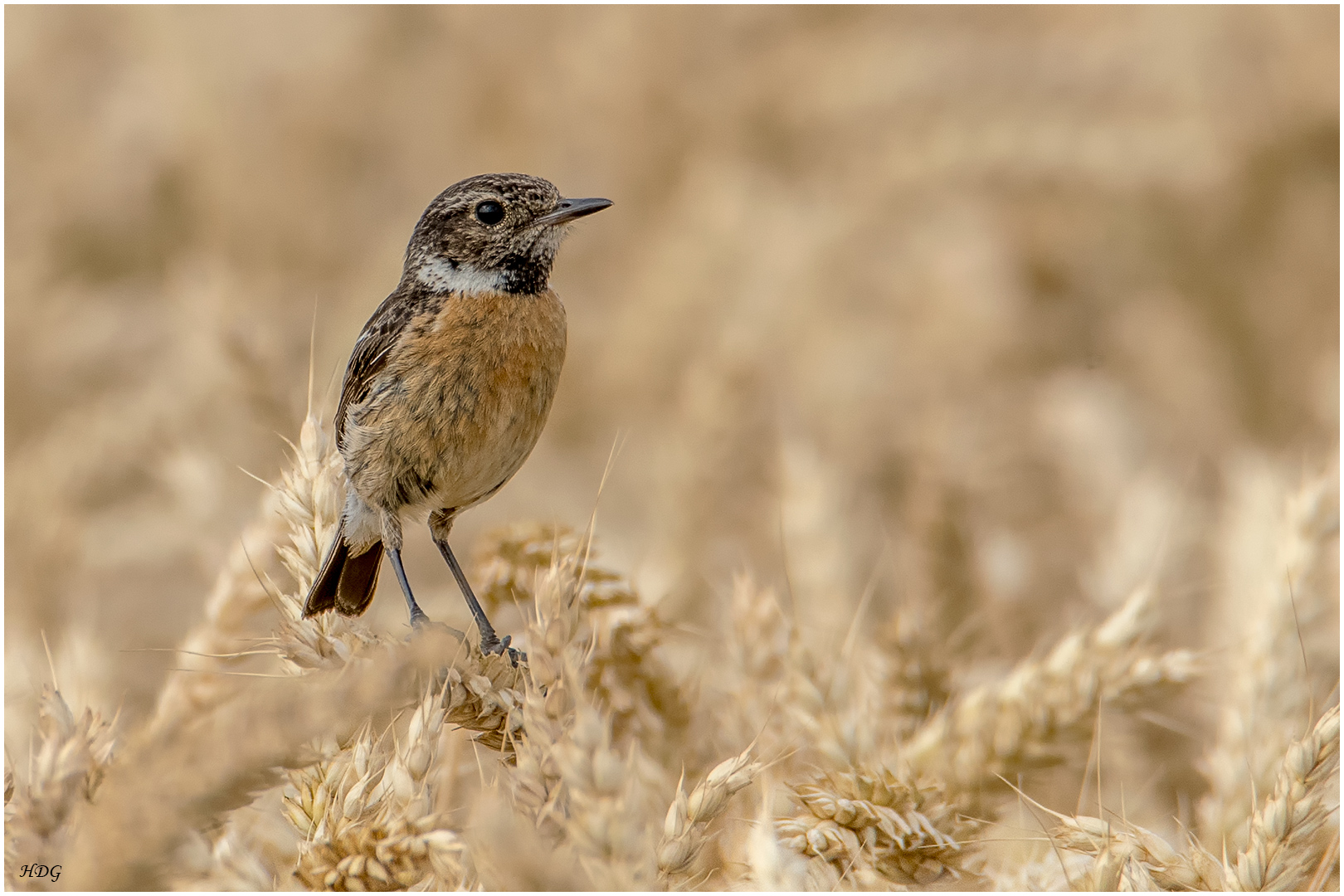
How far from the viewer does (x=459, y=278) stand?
3.47m

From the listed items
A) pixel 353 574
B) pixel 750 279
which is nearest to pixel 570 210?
pixel 353 574

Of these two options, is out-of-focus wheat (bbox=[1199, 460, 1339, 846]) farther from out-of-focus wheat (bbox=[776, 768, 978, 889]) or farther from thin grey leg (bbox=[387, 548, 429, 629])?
thin grey leg (bbox=[387, 548, 429, 629])

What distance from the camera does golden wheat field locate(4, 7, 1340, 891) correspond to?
2.17 meters

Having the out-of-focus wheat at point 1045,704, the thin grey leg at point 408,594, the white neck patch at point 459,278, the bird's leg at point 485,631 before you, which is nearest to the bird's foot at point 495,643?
the bird's leg at point 485,631

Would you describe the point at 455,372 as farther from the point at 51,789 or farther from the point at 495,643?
the point at 51,789

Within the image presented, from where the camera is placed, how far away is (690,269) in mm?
5734

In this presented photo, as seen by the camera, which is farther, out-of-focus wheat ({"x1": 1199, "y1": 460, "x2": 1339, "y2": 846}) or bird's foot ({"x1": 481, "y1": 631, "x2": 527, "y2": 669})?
bird's foot ({"x1": 481, "y1": 631, "x2": 527, "y2": 669})

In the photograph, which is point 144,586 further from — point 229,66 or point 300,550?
point 229,66

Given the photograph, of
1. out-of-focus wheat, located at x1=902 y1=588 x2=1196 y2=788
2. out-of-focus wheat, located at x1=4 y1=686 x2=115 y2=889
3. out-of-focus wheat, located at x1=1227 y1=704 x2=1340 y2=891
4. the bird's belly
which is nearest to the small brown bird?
the bird's belly

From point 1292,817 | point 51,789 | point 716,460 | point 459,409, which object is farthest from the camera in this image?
point 716,460

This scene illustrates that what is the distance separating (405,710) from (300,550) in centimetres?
37

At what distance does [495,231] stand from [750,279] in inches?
102

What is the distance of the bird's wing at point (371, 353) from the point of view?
3.40 metres

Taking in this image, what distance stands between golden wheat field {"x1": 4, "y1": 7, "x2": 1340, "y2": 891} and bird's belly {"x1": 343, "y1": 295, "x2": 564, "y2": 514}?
0.82 ft
